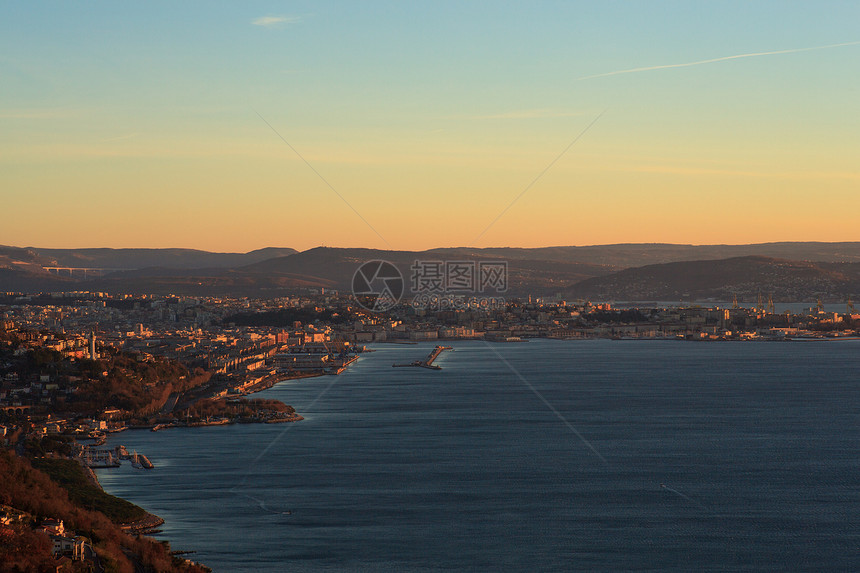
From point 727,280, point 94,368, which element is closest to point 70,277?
point 727,280

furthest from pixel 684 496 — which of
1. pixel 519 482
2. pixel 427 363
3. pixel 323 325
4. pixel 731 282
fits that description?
pixel 731 282

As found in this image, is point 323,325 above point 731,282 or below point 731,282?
below

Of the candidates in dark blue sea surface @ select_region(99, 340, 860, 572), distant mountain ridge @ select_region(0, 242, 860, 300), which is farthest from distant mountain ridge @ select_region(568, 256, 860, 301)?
dark blue sea surface @ select_region(99, 340, 860, 572)

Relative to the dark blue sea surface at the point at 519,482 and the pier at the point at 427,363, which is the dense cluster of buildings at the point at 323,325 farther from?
the dark blue sea surface at the point at 519,482

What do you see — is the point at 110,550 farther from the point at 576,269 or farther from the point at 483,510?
the point at 576,269

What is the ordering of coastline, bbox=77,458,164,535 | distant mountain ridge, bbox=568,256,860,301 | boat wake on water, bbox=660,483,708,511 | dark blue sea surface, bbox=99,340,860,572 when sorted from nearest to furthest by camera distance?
dark blue sea surface, bbox=99,340,860,572, coastline, bbox=77,458,164,535, boat wake on water, bbox=660,483,708,511, distant mountain ridge, bbox=568,256,860,301

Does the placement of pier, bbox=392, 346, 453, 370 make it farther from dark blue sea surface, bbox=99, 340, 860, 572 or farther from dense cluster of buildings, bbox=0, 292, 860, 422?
dark blue sea surface, bbox=99, 340, 860, 572

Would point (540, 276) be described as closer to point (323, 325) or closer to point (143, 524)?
point (323, 325)

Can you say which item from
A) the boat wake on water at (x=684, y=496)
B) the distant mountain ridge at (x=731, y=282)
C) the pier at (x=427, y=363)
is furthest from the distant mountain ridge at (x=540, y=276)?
the boat wake on water at (x=684, y=496)
